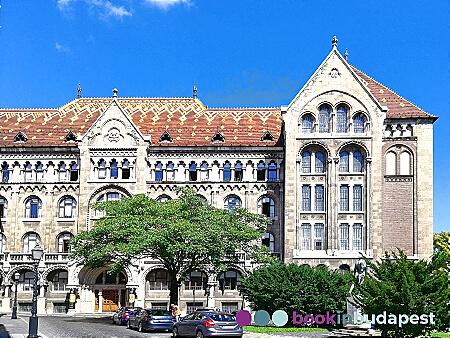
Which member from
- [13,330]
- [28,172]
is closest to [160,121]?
[28,172]

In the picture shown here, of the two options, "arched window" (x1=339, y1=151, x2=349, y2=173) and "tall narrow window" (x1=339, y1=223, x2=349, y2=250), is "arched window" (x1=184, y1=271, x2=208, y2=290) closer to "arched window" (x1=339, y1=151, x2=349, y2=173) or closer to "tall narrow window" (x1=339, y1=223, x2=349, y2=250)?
"tall narrow window" (x1=339, y1=223, x2=349, y2=250)

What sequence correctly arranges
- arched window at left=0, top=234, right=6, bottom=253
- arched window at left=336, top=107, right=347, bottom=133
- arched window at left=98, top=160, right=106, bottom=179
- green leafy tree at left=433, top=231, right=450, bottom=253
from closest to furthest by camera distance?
1. arched window at left=336, top=107, right=347, bottom=133
2. arched window at left=0, top=234, right=6, bottom=253
3. arched window at left=98, top=160, right=106, bottom=179
4. green leafy tree at left=433, top=231, right=450, bottom=253

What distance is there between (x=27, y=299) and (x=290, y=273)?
94.4ft

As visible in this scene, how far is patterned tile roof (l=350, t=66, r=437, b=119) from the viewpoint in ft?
204

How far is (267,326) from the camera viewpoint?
4531 centimetres

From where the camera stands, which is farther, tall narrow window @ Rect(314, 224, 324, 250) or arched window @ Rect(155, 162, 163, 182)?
arched window @ Rect(155, 162, 163, 182)

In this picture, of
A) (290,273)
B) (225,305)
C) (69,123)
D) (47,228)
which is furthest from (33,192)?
(290,273)

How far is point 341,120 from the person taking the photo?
61656mm

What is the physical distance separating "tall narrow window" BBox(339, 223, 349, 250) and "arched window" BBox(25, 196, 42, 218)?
28312mm

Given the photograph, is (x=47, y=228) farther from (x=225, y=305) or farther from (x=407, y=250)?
(x=407, y=250)

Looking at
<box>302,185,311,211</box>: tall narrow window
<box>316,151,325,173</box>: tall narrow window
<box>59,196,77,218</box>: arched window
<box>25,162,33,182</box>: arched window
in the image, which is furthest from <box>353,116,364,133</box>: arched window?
<box>25,162,33,182</box>: arched window

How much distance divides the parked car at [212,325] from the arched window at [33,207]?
114 ft

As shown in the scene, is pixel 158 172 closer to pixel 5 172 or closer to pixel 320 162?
pixel 5 172

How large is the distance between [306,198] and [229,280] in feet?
34.5
